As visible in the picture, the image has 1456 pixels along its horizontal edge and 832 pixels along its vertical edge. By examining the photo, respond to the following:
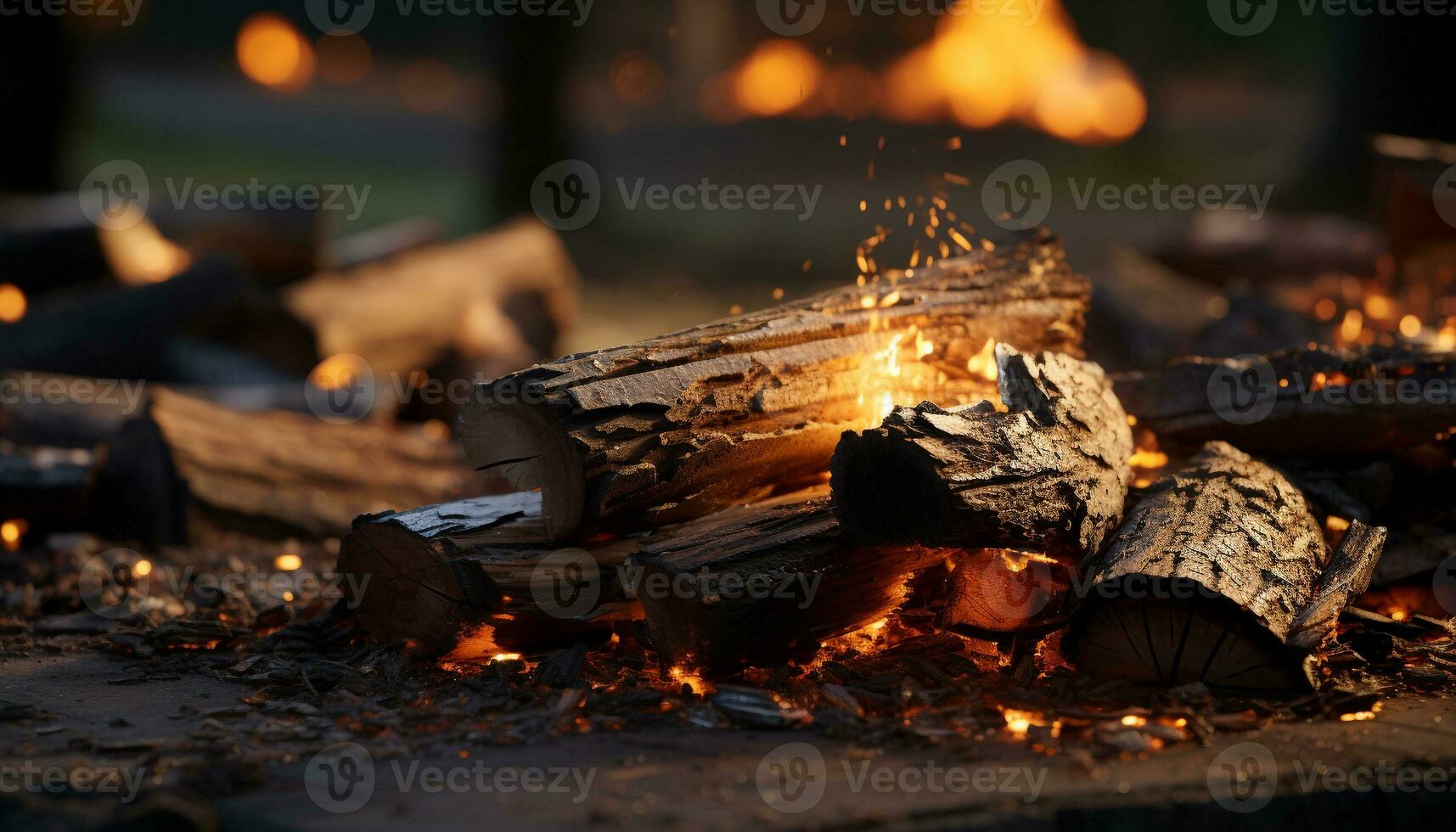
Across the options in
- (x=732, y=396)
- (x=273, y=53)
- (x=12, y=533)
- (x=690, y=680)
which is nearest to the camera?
(x=690, y=680)

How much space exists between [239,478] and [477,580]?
7.53 feet

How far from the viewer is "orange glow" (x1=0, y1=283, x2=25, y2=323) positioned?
774 cm

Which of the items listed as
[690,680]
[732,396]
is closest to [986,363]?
[732,396]

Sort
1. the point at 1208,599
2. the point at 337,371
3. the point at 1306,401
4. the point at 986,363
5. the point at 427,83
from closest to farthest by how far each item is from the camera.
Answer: the point at 1208,599 → the point at 1306,401 → the point at 986,363 → the point at 337,371 → the point at 427,83

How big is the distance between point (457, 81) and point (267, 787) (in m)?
23.9

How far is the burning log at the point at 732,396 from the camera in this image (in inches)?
142

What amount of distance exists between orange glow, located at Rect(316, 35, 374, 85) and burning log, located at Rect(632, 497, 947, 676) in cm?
2441

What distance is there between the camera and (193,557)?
17.2 ft

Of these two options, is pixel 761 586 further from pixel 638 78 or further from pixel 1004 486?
pixel 638 78

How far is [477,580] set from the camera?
3.74 metres

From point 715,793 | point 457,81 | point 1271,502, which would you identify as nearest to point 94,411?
point 715,793

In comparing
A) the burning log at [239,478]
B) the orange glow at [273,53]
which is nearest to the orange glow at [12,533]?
the burning log at [239,478]

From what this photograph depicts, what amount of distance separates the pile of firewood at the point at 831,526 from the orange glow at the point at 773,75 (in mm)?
17498

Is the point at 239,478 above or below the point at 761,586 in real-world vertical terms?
below
